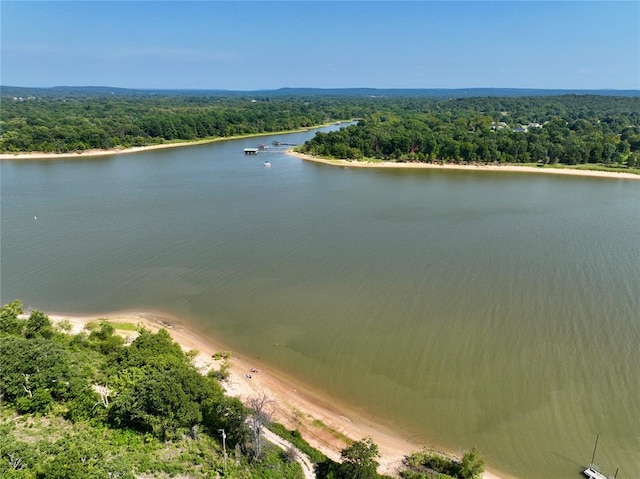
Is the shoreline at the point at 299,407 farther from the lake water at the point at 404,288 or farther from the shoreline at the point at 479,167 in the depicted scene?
the shoreline at the point at 479,167

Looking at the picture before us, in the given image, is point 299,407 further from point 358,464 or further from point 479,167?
point 479,167

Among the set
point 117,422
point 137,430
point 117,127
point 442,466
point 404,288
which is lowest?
point 442,466

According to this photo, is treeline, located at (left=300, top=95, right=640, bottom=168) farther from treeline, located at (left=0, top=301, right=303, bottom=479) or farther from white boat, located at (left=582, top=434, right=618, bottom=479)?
treeline, located at (left=0, top=301, right=303, bottom=479)

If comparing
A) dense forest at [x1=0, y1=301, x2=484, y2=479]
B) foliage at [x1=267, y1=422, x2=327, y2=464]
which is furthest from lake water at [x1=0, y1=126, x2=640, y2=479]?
dense forest at [x1=0, y1=301, x2=484, y2=479]

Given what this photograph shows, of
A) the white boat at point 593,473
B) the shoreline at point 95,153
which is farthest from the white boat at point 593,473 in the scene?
the shoreline at point 95,153

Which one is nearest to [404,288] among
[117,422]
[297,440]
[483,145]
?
[297,440]
